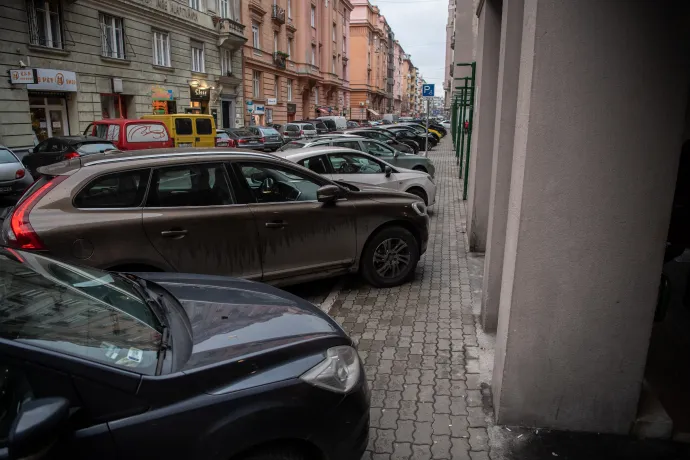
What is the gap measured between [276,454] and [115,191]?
10.4 ft

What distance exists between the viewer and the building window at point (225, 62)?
34.0 m

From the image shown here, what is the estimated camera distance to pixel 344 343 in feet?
8.79

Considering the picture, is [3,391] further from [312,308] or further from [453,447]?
[453,447]

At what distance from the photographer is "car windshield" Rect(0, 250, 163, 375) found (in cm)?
202

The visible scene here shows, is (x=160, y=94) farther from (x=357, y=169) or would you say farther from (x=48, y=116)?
(x=357, y=169)

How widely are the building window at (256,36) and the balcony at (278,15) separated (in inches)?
108

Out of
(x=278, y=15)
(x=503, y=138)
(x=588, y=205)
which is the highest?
A: (x=278, y=15)

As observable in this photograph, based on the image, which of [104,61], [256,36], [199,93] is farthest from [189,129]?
[256,36]

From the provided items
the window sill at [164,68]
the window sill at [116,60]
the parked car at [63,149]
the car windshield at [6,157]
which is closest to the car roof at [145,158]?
the car windshield at [6,157]

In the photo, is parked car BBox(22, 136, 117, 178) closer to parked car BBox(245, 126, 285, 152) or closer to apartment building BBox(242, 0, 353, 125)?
parked car BBox(245, 126, 285, 152)

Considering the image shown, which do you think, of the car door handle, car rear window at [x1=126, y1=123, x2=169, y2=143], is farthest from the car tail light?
car rear window at [x1=126, y1=123, x2=169, y2=143]

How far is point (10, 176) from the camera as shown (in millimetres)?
11883

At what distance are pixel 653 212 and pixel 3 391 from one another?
A: 3.21m

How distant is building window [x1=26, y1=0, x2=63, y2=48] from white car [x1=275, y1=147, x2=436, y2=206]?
16.4 meters
